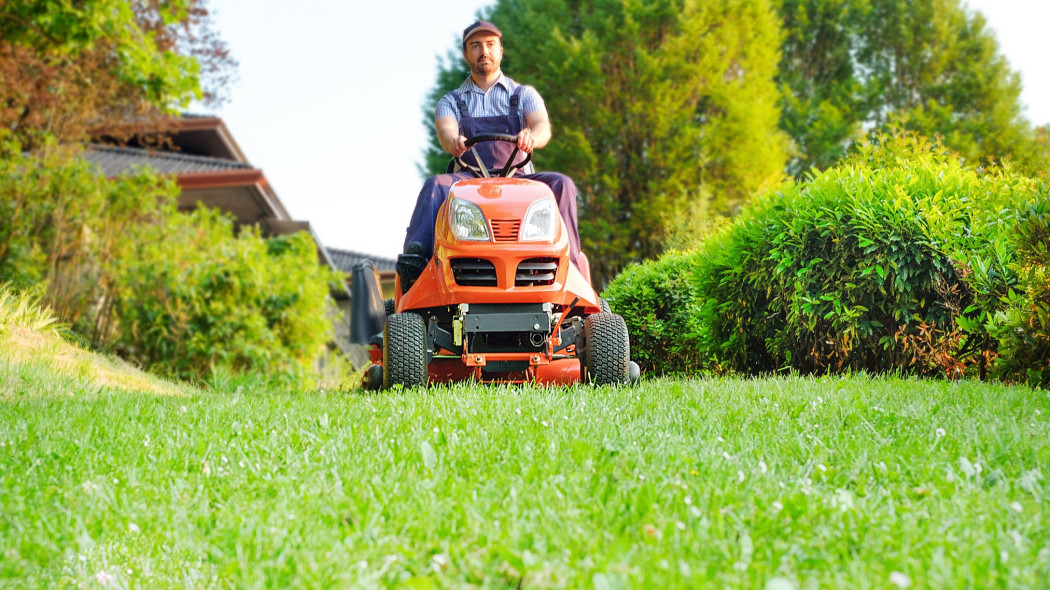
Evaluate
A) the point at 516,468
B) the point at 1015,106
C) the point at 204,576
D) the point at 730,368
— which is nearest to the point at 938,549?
the point at 516,468

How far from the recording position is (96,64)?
40.9ft

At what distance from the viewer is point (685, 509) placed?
7.96ft

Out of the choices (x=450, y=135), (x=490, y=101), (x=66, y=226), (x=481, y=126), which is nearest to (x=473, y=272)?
(x=450, y=135)

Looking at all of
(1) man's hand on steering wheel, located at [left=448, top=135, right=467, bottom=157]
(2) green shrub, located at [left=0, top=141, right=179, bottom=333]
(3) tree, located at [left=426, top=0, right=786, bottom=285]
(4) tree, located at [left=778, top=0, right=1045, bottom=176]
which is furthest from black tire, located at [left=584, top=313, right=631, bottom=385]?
(4) tree, located at [left=778, top=0, right=1045, bottom=176]

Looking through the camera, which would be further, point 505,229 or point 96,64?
point 96,64

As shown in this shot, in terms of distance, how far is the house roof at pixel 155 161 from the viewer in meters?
18.8

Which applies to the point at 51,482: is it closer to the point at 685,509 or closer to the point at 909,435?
the point at 685,509

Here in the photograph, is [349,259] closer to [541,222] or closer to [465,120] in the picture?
[465,120]

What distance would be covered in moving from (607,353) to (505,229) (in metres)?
0.89

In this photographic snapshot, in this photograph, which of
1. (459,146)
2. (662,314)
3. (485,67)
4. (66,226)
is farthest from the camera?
(66,226)

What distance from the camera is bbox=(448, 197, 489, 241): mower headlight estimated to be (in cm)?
471

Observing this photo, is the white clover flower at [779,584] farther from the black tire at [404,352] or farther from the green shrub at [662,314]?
the green shrub at [662,314]

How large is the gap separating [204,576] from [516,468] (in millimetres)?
990

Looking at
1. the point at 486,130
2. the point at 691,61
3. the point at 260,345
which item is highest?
the point at 691,61
